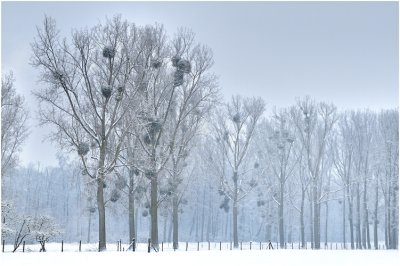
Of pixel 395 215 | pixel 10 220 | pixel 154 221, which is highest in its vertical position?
pixel 154 221

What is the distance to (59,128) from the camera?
81.0 ft

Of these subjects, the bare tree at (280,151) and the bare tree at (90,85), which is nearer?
the bare tree at (90,85)

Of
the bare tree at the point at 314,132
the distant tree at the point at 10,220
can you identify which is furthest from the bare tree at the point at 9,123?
the bare tree at the point at 314,132

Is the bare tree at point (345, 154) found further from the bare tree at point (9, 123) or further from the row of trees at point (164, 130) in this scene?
the bare tree at point (9, 123)

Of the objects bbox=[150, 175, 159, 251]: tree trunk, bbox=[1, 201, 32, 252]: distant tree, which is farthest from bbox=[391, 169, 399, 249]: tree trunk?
bbox=[1, 201, 32, 252]: distant tree

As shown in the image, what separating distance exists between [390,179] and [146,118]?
2760 cm

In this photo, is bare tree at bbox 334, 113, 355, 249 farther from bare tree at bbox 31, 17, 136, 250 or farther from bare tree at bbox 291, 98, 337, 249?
bare tree at bbox 31, 17, 136, 250

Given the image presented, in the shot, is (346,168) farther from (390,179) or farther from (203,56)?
(203,56)

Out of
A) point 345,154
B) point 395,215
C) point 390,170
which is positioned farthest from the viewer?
point 345,154

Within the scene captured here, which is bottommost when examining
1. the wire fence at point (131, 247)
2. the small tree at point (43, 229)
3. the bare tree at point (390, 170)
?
the wire fence at point (131, 247)

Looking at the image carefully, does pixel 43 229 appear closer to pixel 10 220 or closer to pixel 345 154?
pixel 10 220

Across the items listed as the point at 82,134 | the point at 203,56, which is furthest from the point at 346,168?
the point at 82,134

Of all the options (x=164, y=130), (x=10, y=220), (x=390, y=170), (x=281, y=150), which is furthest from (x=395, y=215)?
(x=10, y=220)

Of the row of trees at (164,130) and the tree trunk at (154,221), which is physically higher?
the row of trees at (164,130)
